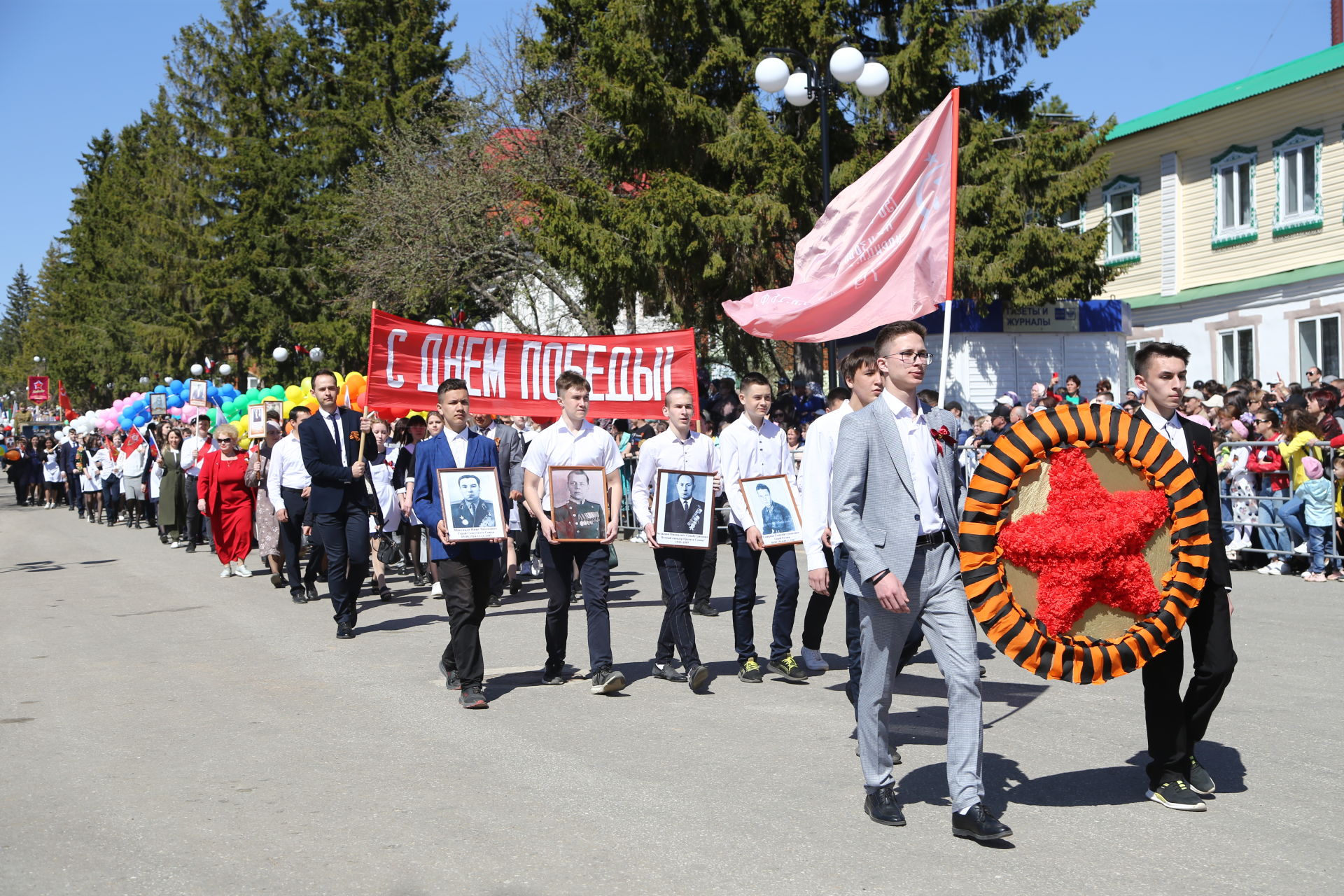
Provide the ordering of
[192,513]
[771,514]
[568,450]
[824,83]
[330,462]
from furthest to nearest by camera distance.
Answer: [192,513]
[824,83]
[330,462]
[568,450]
[771,514]

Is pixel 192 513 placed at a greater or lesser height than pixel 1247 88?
lesser

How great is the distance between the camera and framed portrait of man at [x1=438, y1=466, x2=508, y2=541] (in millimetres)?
8125

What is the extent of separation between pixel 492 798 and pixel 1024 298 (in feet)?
61.4

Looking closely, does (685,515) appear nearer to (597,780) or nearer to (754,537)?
(754,537)

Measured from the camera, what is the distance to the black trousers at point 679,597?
828 centimetres

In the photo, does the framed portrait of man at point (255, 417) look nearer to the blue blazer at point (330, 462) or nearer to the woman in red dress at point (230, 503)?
the woman in red dress at point (230, 503)

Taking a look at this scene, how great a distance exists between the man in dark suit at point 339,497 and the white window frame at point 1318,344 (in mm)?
19678

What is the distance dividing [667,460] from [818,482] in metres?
1.75

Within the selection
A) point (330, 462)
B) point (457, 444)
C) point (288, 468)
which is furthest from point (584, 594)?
point (288, 468)

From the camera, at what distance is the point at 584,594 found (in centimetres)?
826

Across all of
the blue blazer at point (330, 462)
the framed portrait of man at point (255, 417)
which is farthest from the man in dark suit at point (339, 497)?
the framed portrait of man at point (255, 417)

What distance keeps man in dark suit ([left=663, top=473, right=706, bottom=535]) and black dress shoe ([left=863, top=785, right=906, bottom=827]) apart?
3.30 m

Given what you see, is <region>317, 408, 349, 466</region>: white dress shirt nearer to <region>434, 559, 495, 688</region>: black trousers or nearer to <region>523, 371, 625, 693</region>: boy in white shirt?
<region>523, 371, 625, 693</region>: boy in white shirt

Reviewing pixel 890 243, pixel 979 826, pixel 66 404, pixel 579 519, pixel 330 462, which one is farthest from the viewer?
pixel 66 404
